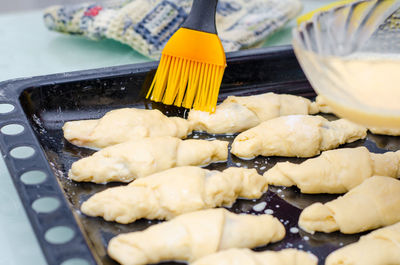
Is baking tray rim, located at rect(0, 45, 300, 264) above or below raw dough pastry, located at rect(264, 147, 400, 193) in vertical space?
above

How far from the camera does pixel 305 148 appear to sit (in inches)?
51.4

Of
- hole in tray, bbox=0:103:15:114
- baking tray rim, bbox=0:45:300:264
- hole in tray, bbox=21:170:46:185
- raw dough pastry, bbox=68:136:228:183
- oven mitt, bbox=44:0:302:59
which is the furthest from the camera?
oven mitt, bbox=44:0:302:59

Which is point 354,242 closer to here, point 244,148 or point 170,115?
Answer: point 244,148

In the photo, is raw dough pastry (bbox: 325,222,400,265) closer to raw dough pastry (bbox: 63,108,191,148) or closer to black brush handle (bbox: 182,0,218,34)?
raw dough pastry (bbox: 63,108,191,148)

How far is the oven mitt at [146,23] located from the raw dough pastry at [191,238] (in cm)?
89

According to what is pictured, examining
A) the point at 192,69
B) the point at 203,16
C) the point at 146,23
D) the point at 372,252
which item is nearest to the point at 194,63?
the point at 192,69

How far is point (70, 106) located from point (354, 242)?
2.78 feet

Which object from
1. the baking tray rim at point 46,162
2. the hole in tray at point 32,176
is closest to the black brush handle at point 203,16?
the baking tray rim at point 46,162

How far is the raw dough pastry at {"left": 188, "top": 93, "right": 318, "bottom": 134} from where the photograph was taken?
4.51 feet

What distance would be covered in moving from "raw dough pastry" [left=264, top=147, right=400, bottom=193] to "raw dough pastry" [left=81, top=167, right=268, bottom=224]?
0.10 m

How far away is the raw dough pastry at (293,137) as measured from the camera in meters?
1.29

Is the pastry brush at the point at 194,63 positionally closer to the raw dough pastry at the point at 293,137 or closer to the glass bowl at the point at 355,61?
the raw dough pastry at the point at 293,137

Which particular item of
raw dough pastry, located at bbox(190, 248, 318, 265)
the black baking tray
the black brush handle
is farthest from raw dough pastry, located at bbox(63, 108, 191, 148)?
raw dough pastry, located at bbox(190, 248, 318, 265)

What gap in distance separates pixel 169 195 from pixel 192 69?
1.51 ft
